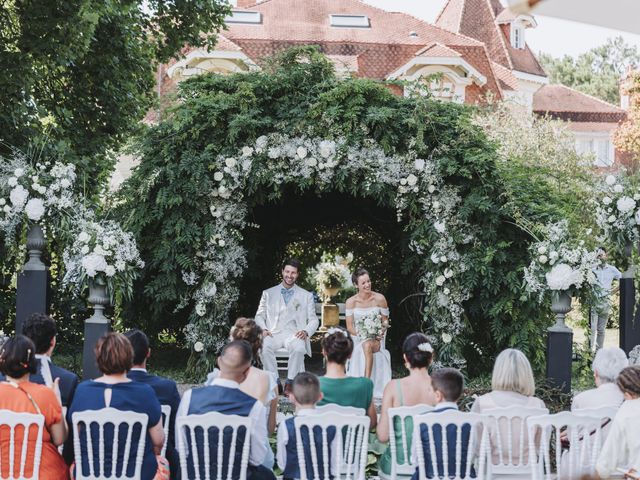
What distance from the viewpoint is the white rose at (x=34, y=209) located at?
8.52 m

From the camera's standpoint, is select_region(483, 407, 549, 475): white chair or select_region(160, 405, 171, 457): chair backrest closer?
select_region(483, 407, 549, 475): white chair

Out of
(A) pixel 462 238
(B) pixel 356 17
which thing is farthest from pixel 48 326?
(B) pixel 356 17

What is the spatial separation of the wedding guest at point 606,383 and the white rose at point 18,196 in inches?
228

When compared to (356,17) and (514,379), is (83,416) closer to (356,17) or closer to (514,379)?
(514,379)

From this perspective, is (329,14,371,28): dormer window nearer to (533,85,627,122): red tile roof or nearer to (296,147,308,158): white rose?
(533,85,627,122): red tile roof

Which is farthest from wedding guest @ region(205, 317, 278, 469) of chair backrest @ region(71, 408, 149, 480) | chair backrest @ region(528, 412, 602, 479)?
chair backrest @ region(528, 412, 602, 479)

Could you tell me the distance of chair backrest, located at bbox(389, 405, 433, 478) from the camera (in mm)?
Result: 4781

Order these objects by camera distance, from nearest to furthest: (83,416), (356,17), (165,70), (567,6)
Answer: (567,6) < (83,416) < (165,70) < (356,17)

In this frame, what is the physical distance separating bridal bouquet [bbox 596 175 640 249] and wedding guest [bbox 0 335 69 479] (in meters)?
6.28

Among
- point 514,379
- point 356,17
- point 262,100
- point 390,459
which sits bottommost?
point 390,459

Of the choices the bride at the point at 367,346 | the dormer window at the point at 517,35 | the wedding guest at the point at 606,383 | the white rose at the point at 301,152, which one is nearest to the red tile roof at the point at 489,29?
the dormer window at the point at 517,35

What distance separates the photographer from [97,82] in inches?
522

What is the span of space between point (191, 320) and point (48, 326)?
5184 millimetres

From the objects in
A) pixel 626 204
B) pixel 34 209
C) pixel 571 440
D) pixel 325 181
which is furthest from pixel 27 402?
pixel 626 204
